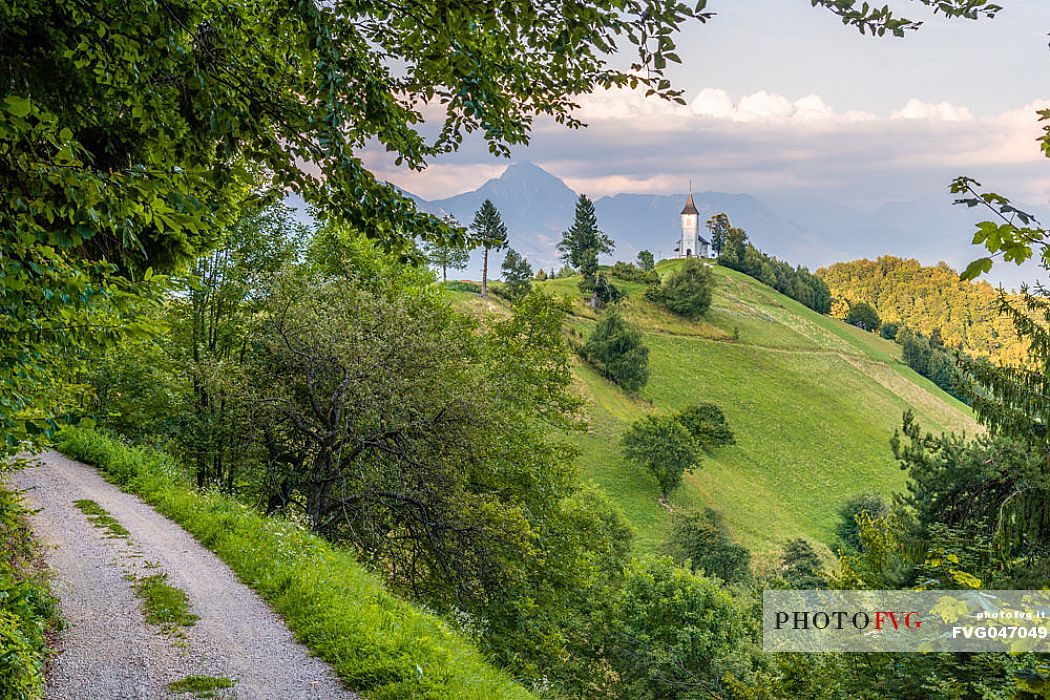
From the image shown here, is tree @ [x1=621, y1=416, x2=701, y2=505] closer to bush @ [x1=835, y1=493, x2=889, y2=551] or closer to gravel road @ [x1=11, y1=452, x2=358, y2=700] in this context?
bush @ [x1=835, y1=493, x2=889, y2=551]

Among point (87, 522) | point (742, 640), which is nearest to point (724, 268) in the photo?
point (742, 640)

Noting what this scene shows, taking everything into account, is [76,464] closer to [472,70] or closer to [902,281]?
[472,70]

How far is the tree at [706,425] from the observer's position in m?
55.7

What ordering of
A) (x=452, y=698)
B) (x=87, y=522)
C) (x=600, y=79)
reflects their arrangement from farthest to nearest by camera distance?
1. (x=87, y=522)
2. (x=452, y=698)
3. (x=600, y=79)

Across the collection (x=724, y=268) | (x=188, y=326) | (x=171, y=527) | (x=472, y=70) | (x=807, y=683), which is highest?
(x=724, y=268)

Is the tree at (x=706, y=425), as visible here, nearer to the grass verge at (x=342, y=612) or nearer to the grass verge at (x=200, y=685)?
the grass verge at (x=342, y=612)

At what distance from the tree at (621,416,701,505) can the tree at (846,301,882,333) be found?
86668 millimetres

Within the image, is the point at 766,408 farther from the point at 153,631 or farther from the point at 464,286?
the point at 153,631

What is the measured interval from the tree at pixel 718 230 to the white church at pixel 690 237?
12.0 metres

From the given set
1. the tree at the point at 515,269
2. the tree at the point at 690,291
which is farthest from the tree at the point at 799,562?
the tree at the point at 515,269

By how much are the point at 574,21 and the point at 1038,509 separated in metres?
13.5

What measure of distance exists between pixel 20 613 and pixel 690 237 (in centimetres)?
16260

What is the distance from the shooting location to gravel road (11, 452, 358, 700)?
Result: 6.41m

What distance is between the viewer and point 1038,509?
41.1 feet
